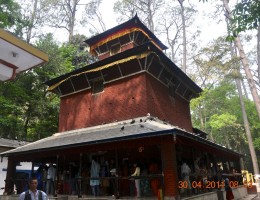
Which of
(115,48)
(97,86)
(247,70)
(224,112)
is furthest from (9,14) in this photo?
(224,112)

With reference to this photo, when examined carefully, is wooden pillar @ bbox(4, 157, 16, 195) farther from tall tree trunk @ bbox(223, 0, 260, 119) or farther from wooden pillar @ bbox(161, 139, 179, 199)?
tall tree trunk @ bbox(223, 0, 260, 119)

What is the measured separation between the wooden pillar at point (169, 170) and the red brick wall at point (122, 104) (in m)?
3.85

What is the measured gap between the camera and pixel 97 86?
56.6 feet

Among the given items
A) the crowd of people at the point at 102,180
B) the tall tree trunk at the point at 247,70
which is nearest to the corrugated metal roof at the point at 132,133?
the crowd of people at the point at 102,180

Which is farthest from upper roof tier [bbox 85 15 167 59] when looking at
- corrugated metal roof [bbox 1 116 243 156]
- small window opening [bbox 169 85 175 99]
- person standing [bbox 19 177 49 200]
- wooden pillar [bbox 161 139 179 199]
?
person standing [bbox 19 177 49 200]

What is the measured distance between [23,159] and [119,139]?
7.91m

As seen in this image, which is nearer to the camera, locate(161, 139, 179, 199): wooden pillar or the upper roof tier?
locate(161, 139, 179, 199): wooden pillar

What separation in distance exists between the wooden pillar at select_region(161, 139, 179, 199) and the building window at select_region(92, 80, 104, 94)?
7448mm

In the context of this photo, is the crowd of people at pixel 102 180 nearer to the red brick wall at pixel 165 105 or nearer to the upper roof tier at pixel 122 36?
the red brick wall at pixel 165 105

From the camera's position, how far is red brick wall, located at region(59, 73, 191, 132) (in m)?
14.9

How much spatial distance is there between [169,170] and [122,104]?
5.94 metres

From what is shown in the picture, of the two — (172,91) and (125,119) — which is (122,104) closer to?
(125,119)

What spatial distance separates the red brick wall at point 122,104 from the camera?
14852 mm

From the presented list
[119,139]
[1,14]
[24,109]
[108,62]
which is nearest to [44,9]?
[1,14]
